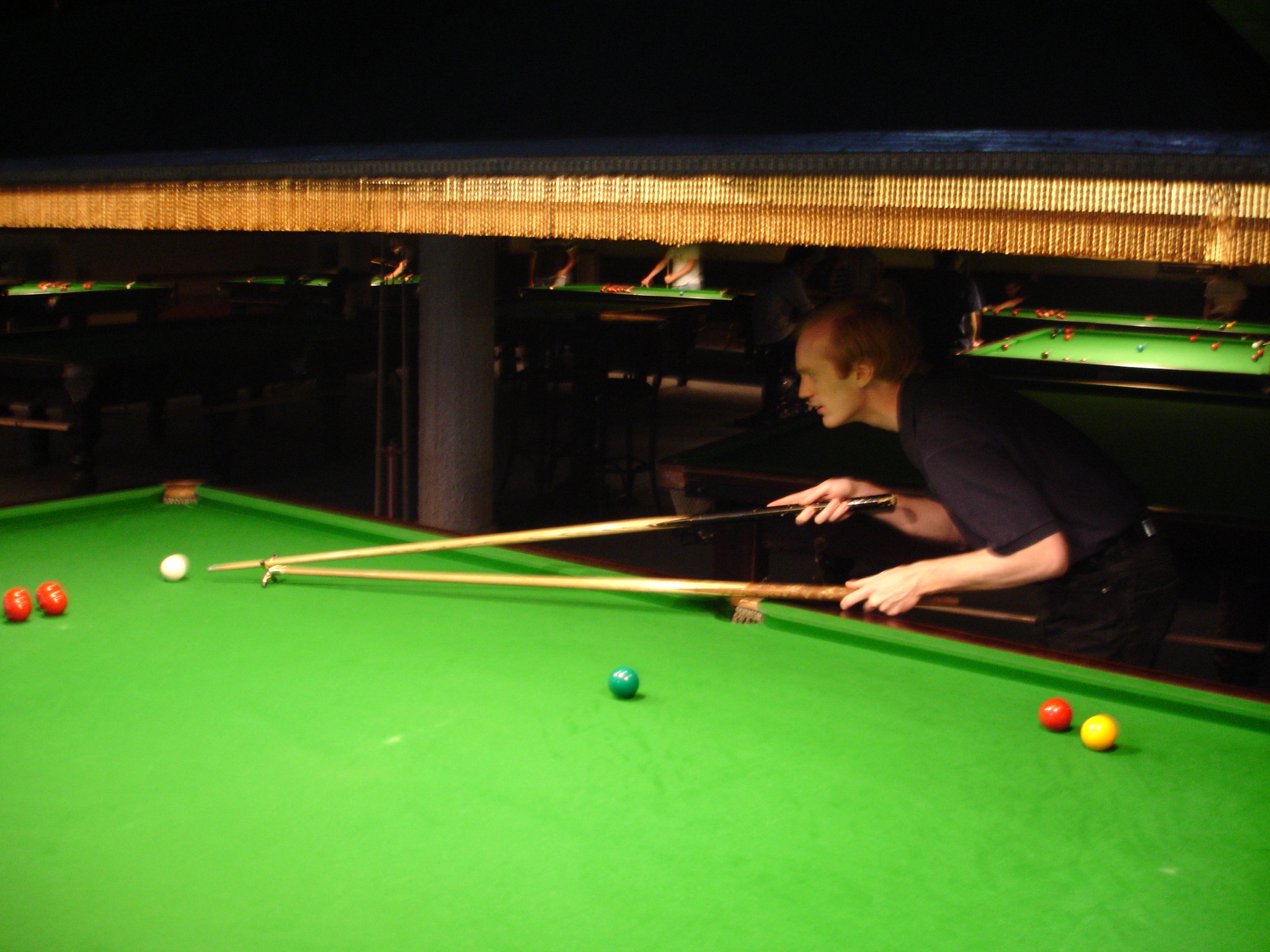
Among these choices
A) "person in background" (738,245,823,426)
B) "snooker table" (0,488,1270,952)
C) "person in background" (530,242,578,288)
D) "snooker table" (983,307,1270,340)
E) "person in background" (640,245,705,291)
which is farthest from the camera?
"person in background" (530,242,578,288)

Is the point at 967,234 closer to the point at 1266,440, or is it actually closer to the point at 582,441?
the point at 1266,440

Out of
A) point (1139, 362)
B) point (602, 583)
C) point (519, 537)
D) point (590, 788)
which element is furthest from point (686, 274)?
point (590, 788)

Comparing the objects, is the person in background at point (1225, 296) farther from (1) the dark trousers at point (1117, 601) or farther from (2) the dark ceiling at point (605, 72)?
(2) the dark ceiling at point (605, 72)

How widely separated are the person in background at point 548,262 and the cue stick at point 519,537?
10484mm

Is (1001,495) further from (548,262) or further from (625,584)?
(548,262)

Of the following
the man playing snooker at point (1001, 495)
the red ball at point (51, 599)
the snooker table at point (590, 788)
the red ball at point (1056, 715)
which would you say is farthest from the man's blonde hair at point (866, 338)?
the red ball at point (51, 599)

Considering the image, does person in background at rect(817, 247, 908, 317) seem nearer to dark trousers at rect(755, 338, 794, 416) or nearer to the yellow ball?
dark trousers at rect(755, 338, 794, 416)

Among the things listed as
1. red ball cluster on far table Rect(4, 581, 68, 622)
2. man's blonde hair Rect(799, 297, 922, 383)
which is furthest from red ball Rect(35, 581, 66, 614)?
man's blonde hair Rect(799, 297, 922, 383)

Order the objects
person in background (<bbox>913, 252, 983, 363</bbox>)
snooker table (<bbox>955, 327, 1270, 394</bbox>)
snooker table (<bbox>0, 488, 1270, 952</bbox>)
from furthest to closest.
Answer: person in background (<bbox>913, 252, 983, 363</bbox>), snooker table (<bbox>955, 327, 1270, 394</bbox>), snooker table (<bbox>0, 488, 1270, 952</bbox>)

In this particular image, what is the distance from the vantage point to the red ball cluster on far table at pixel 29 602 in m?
2.18

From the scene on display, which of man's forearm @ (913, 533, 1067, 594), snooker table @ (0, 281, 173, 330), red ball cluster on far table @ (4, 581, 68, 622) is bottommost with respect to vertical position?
red ball cluster on far table @ (4, 581, 68, 622)

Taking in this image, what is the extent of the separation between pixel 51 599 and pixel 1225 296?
10846mm

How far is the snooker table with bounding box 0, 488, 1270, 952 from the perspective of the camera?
4.03 ft

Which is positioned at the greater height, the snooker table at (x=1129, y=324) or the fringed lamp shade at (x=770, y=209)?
the fringed lamp shade at (x=770, y=209)
